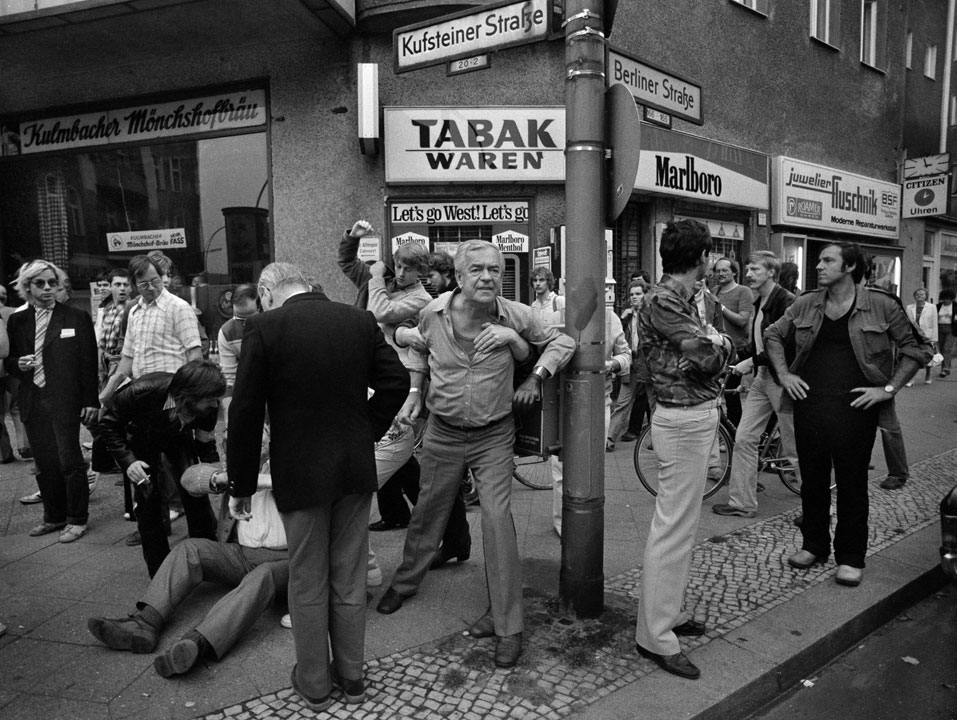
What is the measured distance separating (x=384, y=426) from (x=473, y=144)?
6.53 meters

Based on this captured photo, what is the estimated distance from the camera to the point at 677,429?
10.1 feet

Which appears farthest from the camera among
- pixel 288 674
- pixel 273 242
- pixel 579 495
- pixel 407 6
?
pixel 273 242

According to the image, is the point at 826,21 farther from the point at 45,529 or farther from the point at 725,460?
the point at 45,529

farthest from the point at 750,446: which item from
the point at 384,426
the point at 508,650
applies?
the point at 384,426

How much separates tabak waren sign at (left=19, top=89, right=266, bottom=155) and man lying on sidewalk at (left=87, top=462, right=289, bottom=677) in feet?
23.1

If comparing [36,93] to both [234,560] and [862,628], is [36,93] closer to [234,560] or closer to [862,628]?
[234,560]

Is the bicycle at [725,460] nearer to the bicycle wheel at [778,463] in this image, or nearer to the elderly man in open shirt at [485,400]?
the bicycle wheel at [778,463]

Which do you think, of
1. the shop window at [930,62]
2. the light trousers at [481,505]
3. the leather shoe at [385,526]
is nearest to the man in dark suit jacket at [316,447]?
the light trousers at [481,505]

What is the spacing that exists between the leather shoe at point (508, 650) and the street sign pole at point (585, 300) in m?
0.45

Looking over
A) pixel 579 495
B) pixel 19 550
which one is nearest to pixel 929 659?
pixel 579 495

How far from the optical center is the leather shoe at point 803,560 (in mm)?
4191

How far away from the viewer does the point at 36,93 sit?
33.7 feet

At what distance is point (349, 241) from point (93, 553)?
2494mm

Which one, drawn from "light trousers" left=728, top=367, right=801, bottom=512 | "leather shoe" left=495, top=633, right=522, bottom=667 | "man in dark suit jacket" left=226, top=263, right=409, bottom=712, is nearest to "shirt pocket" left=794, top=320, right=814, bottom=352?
"light trousers" left=728, top=367, right=801, bottom=512
